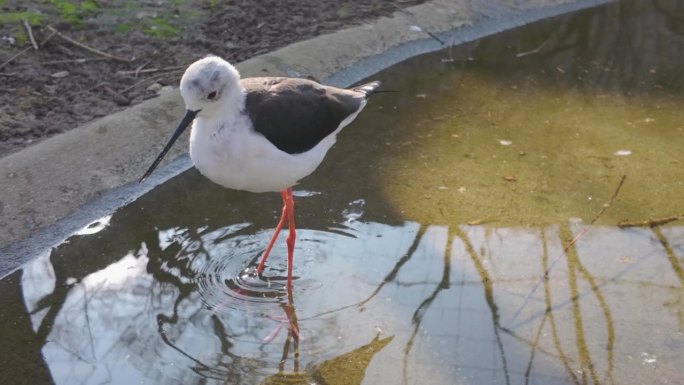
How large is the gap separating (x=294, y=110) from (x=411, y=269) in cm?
89

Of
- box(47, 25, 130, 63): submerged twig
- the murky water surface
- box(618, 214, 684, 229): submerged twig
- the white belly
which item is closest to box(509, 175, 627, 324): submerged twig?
the murky water surface

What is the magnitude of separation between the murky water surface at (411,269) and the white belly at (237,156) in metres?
0.56

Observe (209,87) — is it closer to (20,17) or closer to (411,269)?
(411,269)

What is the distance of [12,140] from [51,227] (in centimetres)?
82

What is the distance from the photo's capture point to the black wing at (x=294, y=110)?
3297 mm

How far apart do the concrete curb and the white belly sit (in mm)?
1004

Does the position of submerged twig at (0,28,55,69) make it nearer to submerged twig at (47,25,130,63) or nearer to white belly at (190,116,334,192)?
submerged twig at (47,25,130,63)

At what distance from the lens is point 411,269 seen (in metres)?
3.60

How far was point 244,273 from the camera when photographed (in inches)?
142

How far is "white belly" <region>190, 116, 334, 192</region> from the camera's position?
10.3 feet

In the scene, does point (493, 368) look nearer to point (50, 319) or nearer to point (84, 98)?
point (50, 319)

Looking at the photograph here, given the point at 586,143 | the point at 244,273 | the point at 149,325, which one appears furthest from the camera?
the point at 586,143

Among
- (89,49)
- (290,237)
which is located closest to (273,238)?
(290,237)

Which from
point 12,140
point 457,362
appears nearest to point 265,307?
point 457,362
